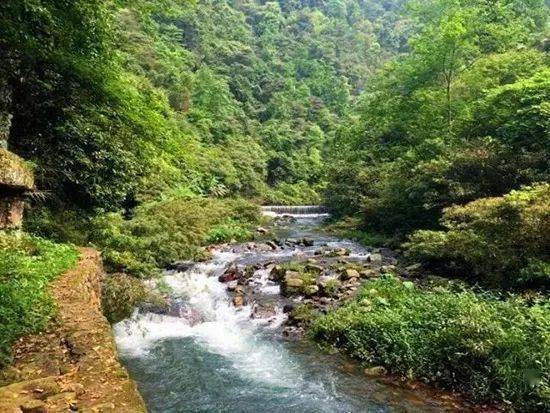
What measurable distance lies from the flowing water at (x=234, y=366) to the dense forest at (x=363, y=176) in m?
0.72

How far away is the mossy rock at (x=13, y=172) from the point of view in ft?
26.0

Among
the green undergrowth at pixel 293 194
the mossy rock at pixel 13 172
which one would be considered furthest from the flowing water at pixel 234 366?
the green undergrowth at pixel 293 194

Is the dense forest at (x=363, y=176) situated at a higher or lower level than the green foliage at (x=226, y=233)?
higher

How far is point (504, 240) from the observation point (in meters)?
10.5

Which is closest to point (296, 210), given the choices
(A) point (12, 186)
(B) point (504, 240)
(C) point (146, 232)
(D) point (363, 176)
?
(D) point (363, 176)


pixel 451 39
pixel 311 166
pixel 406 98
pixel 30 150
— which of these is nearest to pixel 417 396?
pixel 30 150

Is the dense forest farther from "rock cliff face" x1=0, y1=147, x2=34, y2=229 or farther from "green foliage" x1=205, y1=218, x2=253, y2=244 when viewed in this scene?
"rock cliff face" x1=0, y1=147, x2=34, y2=229

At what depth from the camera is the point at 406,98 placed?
25.0 m

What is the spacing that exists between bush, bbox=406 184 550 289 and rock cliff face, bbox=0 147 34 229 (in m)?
9.72

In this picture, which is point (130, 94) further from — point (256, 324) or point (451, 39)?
point (451, 39)

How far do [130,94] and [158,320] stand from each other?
16.4ft

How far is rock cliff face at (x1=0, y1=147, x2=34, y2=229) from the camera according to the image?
8047 mm

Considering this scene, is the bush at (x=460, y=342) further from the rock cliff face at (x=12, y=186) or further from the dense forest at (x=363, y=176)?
the rock cliff face at (x=12, y=186)

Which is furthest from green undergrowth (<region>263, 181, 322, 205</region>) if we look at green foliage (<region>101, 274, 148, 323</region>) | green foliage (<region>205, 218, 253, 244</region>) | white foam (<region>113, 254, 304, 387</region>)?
green foliage (<region>101, 274, 148, 323</region>)
